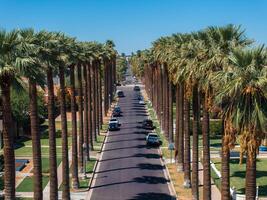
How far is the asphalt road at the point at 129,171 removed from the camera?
1501 inches

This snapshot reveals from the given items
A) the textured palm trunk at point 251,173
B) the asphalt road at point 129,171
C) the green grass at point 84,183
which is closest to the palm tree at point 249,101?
the textured palm trunk at point 251,173

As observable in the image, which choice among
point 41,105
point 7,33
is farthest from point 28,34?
point 41,105

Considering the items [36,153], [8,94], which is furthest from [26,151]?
[8,94]

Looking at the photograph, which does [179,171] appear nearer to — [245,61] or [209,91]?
[209,91]

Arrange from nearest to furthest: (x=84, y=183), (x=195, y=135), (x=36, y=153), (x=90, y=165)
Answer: (x=36, y=153) < (x=195, y=135) < (x=84, y=183) < (x=90, y=165)

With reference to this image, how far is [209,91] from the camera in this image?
2631cm

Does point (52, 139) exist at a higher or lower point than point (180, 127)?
higher

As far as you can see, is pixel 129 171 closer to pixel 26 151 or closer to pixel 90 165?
pixel 90 165

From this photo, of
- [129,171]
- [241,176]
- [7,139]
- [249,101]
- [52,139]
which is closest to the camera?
[249,101]

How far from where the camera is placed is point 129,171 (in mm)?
45844

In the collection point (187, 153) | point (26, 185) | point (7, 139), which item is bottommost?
point (26, 185)

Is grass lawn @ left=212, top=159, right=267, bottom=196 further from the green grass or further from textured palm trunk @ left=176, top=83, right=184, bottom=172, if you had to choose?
the green grass

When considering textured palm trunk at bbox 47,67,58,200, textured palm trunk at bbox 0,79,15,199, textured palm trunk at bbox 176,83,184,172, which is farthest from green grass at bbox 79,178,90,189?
textured palm trunk at bbox 0,79,15,199

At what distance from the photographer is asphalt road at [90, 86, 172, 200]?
38125mm
